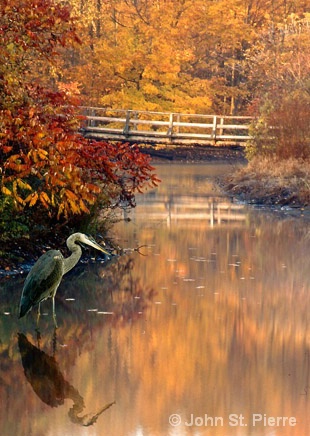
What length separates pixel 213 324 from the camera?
12.3 metres

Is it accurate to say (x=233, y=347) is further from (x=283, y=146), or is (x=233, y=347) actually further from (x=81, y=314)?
(x=283, y=146)

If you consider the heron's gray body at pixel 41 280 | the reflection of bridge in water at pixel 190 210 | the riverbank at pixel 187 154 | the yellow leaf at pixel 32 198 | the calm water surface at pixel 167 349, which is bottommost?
the riverbank at pixel 187 154

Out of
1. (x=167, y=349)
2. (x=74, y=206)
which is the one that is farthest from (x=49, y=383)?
(x=74, y=206)

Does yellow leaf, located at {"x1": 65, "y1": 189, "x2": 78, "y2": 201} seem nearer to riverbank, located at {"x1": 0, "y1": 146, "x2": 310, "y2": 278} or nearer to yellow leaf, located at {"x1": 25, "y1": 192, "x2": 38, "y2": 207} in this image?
yellow leaf, located at {"x1": 25, "y1": 192, "x2": 38, "y2": 207}

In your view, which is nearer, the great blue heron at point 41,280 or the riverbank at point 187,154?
the great blue heron at point 41,280

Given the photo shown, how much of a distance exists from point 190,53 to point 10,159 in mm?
49700

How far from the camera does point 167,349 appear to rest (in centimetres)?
1093

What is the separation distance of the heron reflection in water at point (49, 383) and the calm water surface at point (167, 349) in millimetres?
15

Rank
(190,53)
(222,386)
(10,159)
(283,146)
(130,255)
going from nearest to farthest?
(222,386)
(10,159)
(130,255)
(283,146)
(190,53)

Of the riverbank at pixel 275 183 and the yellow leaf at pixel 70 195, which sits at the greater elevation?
the yellow leaf at pixel 70 195

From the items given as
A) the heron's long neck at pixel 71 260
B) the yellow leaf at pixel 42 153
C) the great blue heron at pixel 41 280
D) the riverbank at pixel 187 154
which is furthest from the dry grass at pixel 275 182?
the riverbank at pixel 187 154

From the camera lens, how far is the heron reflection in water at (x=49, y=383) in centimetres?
855

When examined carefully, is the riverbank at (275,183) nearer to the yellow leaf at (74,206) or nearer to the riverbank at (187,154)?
the yellow leaf at (74,206)

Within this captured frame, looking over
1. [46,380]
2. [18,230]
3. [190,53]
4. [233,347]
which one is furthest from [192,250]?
[190,53]
